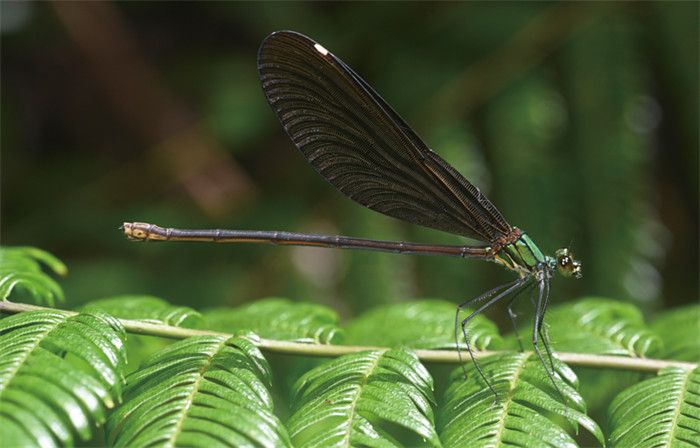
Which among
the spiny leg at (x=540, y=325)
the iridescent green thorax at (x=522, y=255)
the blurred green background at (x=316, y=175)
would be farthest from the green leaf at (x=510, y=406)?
the blurred green background at (x=316, y=175)

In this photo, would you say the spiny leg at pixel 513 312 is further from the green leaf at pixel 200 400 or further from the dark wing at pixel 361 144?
the green leaf at pixel 200 400

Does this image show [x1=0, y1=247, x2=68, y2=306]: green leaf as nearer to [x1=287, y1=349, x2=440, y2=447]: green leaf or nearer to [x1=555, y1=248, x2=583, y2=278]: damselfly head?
[x1=287, y1=349, x2=440, y2=447]: green leaf

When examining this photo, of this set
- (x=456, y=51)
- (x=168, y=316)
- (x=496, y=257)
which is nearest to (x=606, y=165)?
(x=456, y=51)

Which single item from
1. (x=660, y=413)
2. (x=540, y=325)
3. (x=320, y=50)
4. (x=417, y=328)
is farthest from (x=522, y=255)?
(x=320, y=50)

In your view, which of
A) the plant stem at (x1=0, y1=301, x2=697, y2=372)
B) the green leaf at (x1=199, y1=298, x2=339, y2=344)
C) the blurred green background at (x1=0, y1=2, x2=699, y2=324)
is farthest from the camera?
the blurred green background at (x1=0, y1=2, x2=699, y2=324)

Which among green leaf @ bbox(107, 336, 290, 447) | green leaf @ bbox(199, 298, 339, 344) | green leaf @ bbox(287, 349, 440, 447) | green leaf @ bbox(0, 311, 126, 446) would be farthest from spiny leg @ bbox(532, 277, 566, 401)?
green leaf @ bbox(0, 311, 126, 446)
